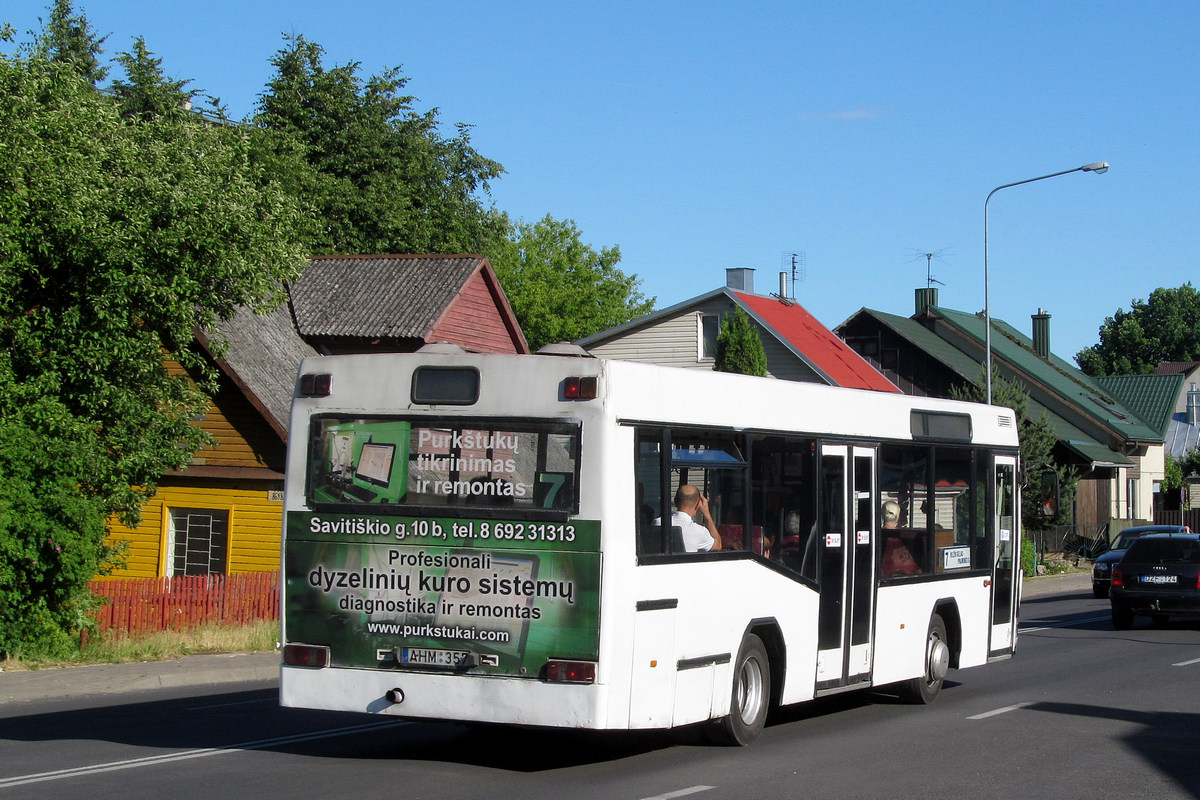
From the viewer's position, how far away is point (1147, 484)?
197 feet

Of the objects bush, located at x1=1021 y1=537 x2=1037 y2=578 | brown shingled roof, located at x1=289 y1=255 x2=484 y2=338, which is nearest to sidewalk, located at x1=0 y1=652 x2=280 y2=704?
brown shingled roof, located at x1=289 y1=255 x2=484 y2=338

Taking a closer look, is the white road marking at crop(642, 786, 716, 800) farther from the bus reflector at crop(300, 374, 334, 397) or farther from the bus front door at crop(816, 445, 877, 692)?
the bus reflector at crop(300, 374, 334, 397)

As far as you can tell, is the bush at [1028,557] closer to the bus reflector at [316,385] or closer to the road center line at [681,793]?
the road center line at [681,793]

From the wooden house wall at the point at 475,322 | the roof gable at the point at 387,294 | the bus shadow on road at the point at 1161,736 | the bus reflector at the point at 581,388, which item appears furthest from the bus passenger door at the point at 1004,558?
the wooden house wall at the point at 475,322

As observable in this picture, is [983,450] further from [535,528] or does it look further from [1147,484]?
[1147,484]

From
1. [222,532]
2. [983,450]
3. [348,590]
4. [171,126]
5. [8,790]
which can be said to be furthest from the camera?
[222,532]

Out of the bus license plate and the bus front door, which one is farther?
the bus front door

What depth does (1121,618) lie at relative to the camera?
924 inches

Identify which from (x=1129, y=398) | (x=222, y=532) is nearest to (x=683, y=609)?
(x=222, y=532)

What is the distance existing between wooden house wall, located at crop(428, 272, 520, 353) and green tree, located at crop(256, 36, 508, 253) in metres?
11.8

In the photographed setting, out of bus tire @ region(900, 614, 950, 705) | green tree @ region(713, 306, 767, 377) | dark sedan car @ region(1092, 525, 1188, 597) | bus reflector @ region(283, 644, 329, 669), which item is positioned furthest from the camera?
green tree @ region(713, 306, 767, 377)

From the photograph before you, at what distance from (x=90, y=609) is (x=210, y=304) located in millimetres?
4459

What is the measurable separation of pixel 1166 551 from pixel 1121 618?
1350 mm

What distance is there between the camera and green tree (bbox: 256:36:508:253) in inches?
1852
